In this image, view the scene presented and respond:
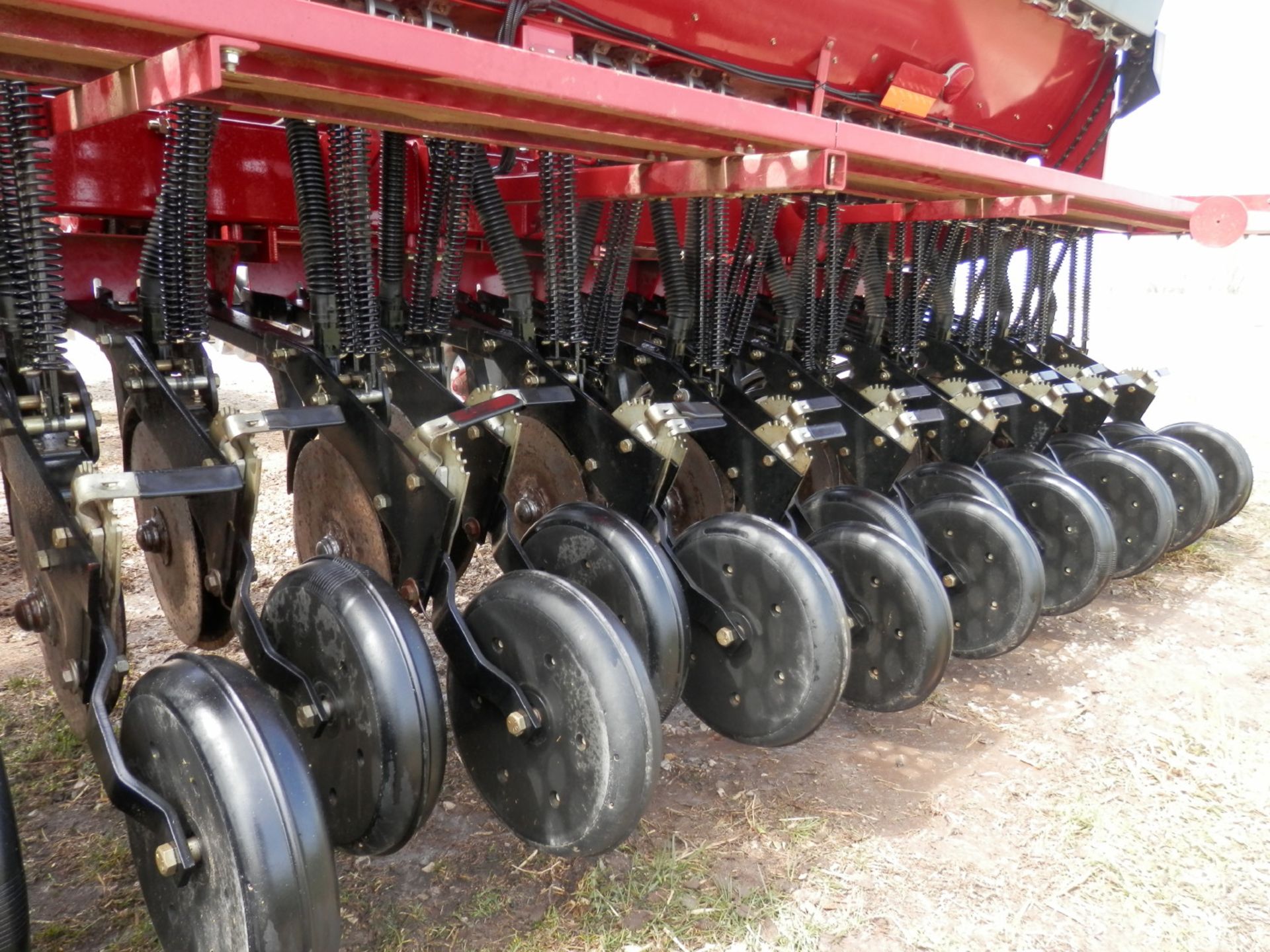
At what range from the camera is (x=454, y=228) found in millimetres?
2109

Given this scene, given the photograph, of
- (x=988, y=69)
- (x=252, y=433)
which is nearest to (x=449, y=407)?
(x=252, y=433)

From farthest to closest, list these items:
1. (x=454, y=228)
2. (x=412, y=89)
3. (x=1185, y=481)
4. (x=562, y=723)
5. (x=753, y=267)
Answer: (x=1185, y=481)
(x=753, y=267)
(x=454, y=228)
(x=562, y=723)
(x=412, y=89)

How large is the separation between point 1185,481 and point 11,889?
3.66 metres

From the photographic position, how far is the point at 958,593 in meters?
2.56

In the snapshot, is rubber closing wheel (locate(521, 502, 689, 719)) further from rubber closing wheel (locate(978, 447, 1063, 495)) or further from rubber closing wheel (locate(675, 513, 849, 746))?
rubber closing wheel (locate(978, 447, 1063, 495))

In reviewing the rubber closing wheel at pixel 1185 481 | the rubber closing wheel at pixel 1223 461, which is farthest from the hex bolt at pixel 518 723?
the rubber closing wheel at pixel 1223 461

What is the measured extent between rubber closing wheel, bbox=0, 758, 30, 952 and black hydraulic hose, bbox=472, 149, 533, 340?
1.42 m

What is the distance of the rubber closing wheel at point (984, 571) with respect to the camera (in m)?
2.43

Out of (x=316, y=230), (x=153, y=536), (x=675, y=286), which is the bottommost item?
(x=153, y=536)

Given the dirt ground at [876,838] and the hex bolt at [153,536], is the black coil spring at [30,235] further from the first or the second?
the dirt ground at [876,838]

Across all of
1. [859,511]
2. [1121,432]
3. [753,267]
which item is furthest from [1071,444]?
[753,267]

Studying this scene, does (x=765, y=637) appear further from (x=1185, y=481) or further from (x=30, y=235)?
(x=1185, y=481)

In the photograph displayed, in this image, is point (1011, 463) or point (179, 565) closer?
point (179, 565)

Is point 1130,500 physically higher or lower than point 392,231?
lower
